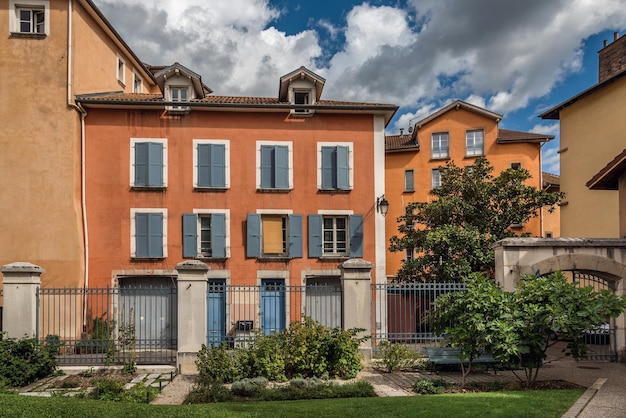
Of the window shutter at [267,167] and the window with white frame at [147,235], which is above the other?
the window shutter at [267,167]

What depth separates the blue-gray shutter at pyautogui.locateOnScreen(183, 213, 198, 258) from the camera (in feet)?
63.2

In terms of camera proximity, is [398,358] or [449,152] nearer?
[398,358]

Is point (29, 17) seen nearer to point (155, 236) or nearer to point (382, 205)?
point (155, 236)


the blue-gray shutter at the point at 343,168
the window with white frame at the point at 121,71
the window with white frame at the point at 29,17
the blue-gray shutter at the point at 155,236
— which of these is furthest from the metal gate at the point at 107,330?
the window with white frame at the point at 121,71

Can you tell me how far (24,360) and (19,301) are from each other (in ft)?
6.02

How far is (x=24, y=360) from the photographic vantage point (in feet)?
38.8

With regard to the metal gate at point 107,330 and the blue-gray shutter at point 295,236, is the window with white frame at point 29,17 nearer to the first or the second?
the metal gate at point 107,330

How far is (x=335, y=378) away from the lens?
11766 mm

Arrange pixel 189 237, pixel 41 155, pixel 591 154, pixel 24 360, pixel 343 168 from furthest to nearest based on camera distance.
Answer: pixel 591 154 → pixel 343 168 → pixel 189 237 → pixel 41 155 → pixel 24 360

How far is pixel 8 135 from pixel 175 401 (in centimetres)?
1331

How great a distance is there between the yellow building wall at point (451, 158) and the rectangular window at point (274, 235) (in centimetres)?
1176

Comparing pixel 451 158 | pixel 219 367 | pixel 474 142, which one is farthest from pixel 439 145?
pixel 219 367

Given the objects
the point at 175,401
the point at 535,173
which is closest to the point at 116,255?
the point at 175,401

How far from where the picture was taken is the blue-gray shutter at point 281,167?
1984 centimetres
